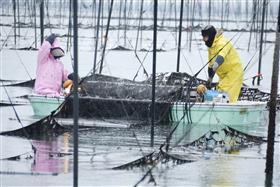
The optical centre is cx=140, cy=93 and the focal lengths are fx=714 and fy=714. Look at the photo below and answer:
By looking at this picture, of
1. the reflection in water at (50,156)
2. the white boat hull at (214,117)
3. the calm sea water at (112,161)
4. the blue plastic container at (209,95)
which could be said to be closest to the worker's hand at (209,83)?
the blue plastic container at (209,95)

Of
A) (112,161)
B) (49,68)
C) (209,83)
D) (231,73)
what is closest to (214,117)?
(209,83)

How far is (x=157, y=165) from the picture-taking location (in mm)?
8141

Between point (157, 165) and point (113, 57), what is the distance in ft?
62.6

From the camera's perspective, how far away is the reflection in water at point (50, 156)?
25.9 feet

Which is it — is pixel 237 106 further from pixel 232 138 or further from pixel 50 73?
pixel 50 73

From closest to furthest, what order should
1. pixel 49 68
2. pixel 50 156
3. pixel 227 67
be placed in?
1. pixel 50 156
2. pixel 227 67
3. pixel 49 68

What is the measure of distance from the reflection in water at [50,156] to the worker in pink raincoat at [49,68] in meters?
1.78

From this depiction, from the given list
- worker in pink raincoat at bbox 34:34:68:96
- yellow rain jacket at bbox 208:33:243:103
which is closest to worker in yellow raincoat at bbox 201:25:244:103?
yellow rain jacket at bbox 208:33:243:103

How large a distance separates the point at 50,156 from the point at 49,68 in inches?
140

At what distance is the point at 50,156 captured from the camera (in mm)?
8641

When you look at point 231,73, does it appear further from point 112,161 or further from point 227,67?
point 112,161

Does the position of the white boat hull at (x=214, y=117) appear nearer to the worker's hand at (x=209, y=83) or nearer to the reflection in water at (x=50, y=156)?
the worker's hand at (x=209, y=83)

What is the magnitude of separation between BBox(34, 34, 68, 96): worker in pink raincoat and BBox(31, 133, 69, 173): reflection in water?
1.78 m

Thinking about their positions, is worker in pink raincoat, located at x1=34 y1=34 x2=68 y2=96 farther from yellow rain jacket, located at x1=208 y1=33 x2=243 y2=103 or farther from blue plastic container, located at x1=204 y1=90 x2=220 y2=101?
yellow rain jacket, located at x1=208 y1=33 x2=243 y2=103
